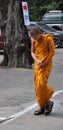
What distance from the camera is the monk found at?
904 centimetres

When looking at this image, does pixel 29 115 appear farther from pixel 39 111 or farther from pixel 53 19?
pixel 53 19

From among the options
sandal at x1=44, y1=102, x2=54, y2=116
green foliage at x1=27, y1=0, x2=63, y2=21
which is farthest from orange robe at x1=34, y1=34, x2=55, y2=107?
green foliage at x1=27, y1=0, x2=63, y2=21

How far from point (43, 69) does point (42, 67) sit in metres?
0.04

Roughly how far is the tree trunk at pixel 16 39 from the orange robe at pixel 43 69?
8893 millimetres

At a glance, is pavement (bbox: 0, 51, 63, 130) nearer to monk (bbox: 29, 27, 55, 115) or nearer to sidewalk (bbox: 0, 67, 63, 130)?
sidewalk (bbox: 0, 67, 63, 130)

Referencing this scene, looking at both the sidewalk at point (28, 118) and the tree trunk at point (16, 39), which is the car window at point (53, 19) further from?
the sidewalk at point (28, 118)

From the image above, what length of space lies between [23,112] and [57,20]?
29323 millimetres

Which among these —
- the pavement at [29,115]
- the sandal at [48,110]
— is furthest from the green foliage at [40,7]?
the sandal at [48,110]

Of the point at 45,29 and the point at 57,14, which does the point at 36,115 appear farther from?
the point at 57,14

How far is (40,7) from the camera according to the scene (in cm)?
5222

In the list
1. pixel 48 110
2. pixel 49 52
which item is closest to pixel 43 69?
pixel 49 52

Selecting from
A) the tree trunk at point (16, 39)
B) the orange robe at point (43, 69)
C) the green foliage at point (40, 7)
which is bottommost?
the green foliage at point (40, 7)

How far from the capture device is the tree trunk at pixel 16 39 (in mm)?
18281

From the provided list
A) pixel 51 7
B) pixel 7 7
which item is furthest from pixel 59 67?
pixel 51 7
